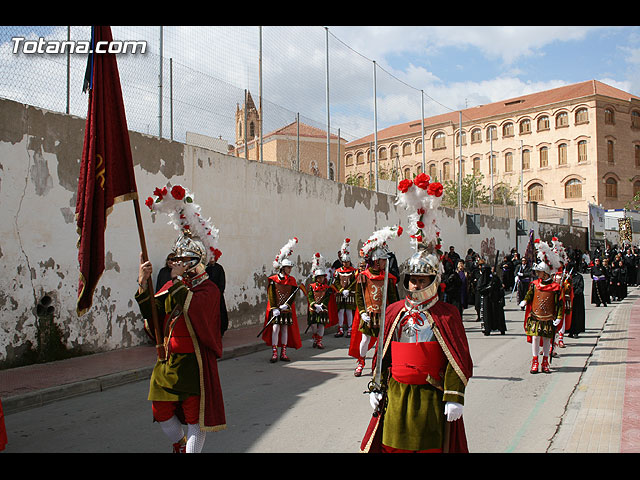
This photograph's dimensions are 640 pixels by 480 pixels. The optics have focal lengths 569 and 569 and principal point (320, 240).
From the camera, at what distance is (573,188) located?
201 feet

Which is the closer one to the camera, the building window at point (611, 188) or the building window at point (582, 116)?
the building window at point (582, 116)

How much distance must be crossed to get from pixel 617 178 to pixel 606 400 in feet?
198

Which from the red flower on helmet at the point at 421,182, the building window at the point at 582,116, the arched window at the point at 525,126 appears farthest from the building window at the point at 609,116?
the red flower on helmet at the point at 421,182

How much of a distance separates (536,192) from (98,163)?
6582 cm

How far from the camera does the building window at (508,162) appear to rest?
65438mm

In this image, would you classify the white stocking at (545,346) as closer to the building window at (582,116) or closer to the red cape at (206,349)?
the red cape at (206,349)

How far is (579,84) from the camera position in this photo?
6419 centimetres

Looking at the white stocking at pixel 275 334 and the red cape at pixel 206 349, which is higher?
the red cape at pixel 206 349

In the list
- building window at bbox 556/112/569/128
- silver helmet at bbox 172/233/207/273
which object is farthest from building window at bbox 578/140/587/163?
silver helmet at bbox 172/233/207/273

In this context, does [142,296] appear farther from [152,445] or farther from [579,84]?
[579,84]

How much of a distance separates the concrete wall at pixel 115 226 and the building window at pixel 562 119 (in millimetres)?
51743

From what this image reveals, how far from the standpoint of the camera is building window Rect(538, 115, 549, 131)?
63000 millimetres

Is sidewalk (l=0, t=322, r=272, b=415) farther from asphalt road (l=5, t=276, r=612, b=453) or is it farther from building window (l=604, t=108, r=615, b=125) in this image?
building window (l=604, t=108, r=615, b=125)

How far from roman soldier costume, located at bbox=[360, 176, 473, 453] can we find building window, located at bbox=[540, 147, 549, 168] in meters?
64.0
